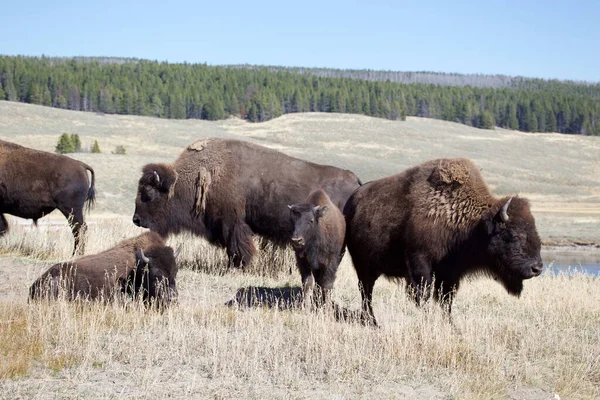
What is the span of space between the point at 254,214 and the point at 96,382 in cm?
624

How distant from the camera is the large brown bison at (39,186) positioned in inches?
511

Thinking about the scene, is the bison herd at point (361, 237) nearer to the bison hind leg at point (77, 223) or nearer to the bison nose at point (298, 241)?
the bison nose at point (298, 241)

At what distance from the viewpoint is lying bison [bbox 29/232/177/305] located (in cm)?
902

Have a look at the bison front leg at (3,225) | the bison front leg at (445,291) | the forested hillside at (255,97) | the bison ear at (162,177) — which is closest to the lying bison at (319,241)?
the bison front leg at (445,291)

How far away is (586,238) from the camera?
36.3 metres

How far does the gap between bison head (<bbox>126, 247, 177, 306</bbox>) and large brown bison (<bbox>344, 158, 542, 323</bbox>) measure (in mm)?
2434

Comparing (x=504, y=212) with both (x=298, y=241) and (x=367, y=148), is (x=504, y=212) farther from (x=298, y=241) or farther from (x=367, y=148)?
(x=367, y=148)

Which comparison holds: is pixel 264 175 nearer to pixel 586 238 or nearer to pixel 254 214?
pixel 254 214

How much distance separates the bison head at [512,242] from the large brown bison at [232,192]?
377cm

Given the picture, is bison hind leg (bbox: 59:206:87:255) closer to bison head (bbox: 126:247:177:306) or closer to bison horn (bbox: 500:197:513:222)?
bison head (bbox: 126:247:177:306)

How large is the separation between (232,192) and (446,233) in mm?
4391

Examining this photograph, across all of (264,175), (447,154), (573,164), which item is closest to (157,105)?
(447,154)

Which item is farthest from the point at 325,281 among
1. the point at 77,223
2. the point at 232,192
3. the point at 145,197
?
the point at 77,223

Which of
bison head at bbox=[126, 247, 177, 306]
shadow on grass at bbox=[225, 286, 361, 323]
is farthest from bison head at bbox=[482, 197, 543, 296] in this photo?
bison head at bbox=[126, 247, 177, 306]
